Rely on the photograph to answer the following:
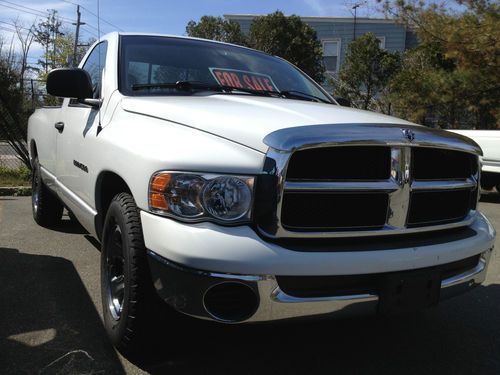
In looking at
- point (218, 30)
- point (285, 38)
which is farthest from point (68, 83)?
point (218, 30)

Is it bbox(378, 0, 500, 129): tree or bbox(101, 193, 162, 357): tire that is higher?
bbox(378, 0, 500, 129): tree

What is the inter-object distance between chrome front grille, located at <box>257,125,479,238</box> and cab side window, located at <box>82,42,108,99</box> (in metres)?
1.98

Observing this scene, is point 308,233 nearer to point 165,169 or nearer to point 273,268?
point 273,268

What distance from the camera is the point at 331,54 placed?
23.1 m

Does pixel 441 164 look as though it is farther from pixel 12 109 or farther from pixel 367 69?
pixel 367 69

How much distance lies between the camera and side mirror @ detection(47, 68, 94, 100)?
3.50 metres

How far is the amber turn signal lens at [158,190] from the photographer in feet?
7.52

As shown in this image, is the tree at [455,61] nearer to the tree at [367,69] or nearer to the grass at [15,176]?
the tree at [367,69]

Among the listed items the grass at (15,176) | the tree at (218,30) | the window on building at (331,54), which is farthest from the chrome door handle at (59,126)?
the window on building at (331,54)

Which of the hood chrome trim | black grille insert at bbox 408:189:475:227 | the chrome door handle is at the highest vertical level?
the hood chrome trim

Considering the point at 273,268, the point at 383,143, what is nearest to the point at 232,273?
the point at 273,268

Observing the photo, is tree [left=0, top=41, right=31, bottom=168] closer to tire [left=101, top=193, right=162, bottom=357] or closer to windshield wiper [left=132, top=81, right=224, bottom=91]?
windshield wiper [left=132, top=81, right=224, bottom=91]

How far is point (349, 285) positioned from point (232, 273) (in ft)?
1.82

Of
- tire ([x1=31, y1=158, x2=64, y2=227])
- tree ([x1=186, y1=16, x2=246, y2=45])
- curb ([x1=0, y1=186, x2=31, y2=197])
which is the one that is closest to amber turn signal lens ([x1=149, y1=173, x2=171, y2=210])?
tire ([x1=31, y1=158, x2=64, y2=227])
